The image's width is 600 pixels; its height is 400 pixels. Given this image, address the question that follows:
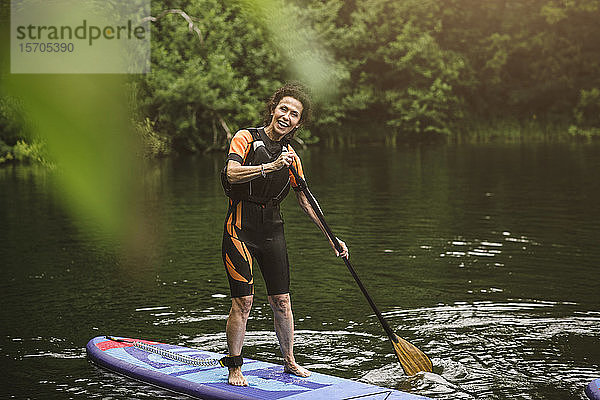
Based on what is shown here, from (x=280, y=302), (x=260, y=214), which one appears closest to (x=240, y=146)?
(x=260, y=214)

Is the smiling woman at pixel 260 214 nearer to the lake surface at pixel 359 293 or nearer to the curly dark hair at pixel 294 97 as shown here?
the curly dark hair at pixel 294 97

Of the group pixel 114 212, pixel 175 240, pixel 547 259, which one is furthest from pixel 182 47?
pixel 547 259

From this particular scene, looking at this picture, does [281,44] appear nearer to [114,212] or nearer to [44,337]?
[114,212]

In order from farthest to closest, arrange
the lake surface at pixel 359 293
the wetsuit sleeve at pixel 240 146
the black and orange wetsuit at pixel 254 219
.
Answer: the lake surface at pixel 359 293, the black and orange wetsuit at pixel 254 219, the wetsuit sleeve at pixel 240 146

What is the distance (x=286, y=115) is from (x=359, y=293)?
4459 mm

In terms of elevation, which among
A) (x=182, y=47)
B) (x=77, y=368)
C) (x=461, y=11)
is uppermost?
(x=461, y=11)

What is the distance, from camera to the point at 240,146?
20.6 feet

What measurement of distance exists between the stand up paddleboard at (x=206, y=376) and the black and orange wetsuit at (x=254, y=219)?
0.65 m

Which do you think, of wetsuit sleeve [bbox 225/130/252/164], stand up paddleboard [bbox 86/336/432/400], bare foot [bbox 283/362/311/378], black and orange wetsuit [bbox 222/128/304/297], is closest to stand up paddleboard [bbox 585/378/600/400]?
stand up paddleboard [bbox 86/336/432/400]

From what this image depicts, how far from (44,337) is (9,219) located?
34.1 feet

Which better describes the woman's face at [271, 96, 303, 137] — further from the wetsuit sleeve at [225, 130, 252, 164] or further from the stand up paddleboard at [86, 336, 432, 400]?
the stand up paddleboard at [86, 336, 432, 400]

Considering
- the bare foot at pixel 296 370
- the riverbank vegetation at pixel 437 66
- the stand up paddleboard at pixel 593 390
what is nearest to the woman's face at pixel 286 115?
the bare foot at pixel 296 370

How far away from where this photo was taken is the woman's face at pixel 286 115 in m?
6.41

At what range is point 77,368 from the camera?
7414 mm
